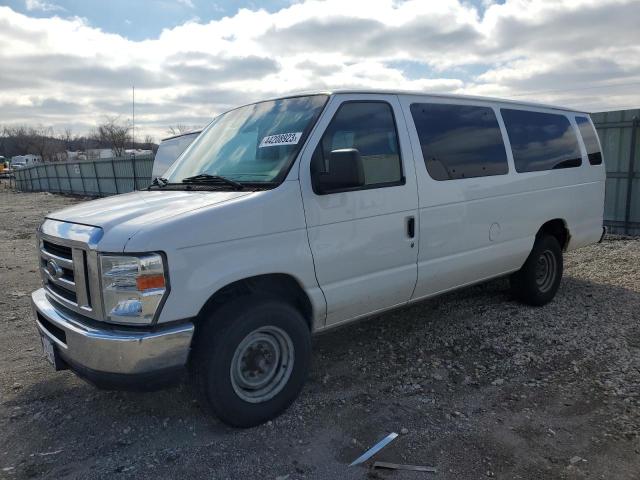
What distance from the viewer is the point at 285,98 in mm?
3912

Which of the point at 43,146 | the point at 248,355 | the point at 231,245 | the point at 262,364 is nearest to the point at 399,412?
the point at 262,364

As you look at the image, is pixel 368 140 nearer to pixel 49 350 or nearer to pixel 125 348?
pixel 125 348

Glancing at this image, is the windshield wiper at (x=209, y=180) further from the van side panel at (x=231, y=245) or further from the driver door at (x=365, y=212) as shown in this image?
the driver door at (x=365, y=212)

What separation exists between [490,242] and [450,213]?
72cm

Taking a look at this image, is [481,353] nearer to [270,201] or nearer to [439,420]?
[439,420]

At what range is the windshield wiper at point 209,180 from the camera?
11.1ft

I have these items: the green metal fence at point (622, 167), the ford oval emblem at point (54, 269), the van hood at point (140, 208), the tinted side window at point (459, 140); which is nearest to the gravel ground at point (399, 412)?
the ford oval emblem at point (54, 269)

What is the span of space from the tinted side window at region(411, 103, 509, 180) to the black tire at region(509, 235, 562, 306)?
3.72ft

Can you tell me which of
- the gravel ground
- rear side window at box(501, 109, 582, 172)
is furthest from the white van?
the gravel ground

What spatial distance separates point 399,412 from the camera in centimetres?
350

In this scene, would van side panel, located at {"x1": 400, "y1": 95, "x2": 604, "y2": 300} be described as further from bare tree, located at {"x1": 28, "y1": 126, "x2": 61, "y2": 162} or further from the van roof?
bare tree, located at {"x1": 28, "y1": 126, "x2": 61, "y2": 162}

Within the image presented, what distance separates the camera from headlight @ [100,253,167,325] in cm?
274

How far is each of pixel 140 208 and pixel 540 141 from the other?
410 centimetres

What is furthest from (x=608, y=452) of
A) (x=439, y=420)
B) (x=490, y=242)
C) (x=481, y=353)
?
(x=490, y=242)
